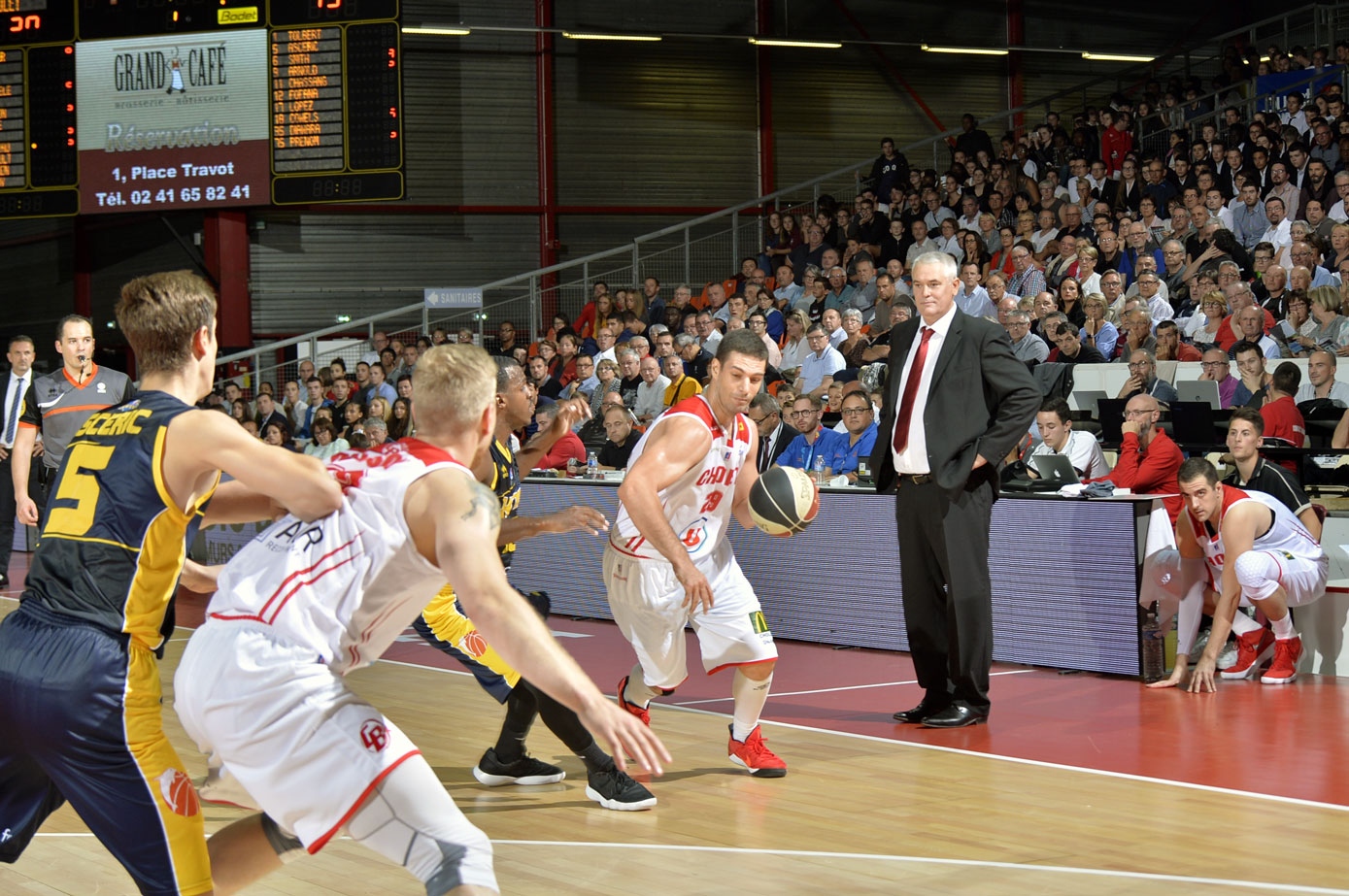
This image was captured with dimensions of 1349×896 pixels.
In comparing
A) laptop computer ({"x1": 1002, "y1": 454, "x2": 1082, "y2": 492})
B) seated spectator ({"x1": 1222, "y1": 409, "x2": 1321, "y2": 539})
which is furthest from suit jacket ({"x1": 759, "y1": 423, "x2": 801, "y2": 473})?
seated spectator ({"x1": 1222, "y1": 409, "x2": 1321, "y2": 539})

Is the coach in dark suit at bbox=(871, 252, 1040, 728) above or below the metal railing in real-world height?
below

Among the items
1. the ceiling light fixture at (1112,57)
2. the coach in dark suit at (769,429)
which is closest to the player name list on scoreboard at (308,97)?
the coach in dark suit at (769,429)

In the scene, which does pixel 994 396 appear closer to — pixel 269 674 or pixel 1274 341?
pixel 269 674

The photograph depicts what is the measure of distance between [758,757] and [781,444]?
5.01 metres

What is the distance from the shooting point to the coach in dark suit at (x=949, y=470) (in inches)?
265

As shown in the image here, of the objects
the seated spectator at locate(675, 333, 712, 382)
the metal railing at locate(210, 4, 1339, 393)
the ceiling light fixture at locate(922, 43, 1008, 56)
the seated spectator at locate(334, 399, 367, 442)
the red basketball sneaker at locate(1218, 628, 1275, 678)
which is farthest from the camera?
the ceiling light fixture at locate(922, 43, 1008, 56)

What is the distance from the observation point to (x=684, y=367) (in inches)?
568

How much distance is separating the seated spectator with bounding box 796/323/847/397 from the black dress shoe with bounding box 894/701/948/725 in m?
6.56

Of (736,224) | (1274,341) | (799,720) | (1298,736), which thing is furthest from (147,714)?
(736,224)

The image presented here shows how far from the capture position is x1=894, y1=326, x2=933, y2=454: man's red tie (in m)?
6.91

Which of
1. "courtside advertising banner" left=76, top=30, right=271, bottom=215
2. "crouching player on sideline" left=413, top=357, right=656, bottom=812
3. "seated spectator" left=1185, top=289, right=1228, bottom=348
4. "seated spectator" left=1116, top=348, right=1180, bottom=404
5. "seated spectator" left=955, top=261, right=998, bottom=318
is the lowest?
"crouching player on sideline" left=413, top=357, right=656, bottom=812

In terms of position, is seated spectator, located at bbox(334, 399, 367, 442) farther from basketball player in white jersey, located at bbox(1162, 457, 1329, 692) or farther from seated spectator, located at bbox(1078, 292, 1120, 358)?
basketball player in white jersey, located at bbox(1162, 457, 1329, 692)

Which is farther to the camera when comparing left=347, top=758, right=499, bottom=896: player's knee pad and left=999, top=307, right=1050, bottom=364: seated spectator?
left=999, top=307, right=1050, bottom=364: seated spectator

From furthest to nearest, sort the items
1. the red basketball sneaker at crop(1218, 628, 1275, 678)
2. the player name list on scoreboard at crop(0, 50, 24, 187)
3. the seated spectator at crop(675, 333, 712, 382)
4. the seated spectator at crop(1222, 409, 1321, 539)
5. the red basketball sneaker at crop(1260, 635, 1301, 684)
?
1. the player name list on scoreboard at crop(0, 50, 24, 187)
2. the seated spectator at crop(675, 333, 712, 382)
3. the seated spectator at crop(1222, 409, 1321, 539)
4. the red basketball sneaker at crop(1218, 628, 1275, 678)
5. the red basketball sneaker at crop(1260, 635, 1301, 684)
